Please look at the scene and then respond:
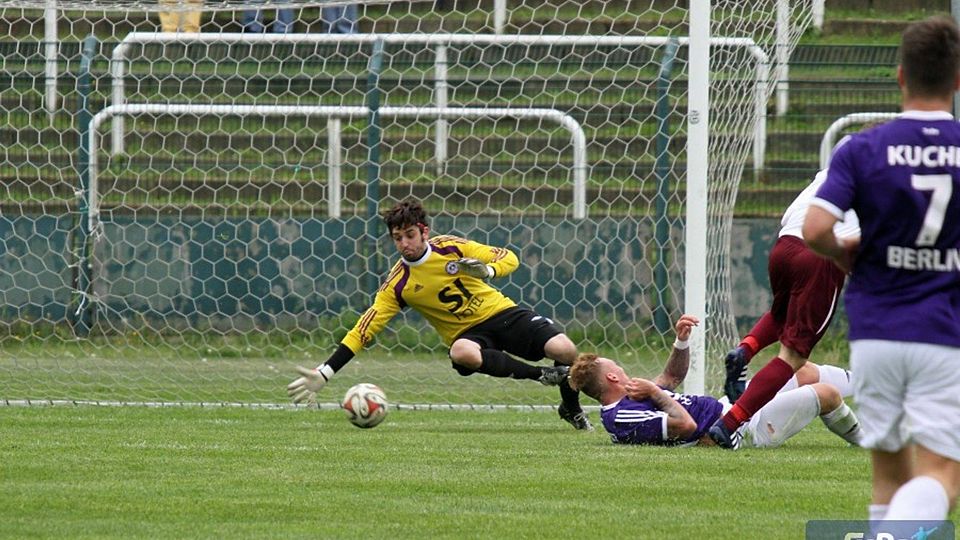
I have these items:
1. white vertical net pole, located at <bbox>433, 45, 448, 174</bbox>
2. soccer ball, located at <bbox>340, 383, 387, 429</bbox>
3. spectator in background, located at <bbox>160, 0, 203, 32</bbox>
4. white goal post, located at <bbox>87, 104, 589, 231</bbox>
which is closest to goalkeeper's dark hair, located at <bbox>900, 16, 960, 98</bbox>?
soccer ball, located at <bbox>340, 383, 387, 429</bbox>

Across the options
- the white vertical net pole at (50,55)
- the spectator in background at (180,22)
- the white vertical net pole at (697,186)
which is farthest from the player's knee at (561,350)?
the spectator in background at (180,22)

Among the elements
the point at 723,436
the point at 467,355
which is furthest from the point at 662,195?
the point at 723,436

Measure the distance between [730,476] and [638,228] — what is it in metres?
6.31

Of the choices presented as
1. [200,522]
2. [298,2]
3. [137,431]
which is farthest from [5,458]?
[298,2]

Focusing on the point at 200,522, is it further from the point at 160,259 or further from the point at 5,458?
the point at 160,259

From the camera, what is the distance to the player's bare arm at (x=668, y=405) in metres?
7.91

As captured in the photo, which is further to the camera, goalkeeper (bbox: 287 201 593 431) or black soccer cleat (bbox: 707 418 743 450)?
Result: goalkeeper (bbox: 287 201 593 431)

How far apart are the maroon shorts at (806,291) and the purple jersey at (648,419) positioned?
0.54 metres

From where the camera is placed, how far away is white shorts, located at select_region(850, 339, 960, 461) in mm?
4297

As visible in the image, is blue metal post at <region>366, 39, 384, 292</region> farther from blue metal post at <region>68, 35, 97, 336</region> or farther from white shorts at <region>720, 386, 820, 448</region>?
white shorts at <region>720, 386, 820, 448</region>

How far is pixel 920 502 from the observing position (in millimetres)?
4191

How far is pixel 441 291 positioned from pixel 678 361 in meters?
1.97

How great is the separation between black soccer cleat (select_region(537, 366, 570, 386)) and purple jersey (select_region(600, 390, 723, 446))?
115 centimetres

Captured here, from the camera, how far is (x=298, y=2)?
1171 centimetres
